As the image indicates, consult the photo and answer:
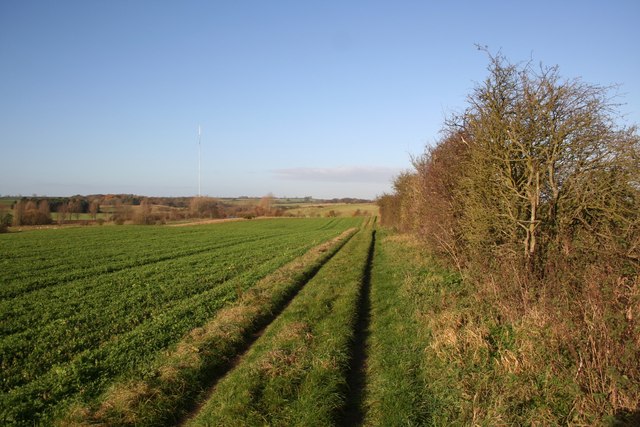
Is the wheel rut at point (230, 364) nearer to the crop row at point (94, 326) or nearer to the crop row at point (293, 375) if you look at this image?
the crop row at point (293, 375)

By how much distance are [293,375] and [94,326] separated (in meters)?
6.47

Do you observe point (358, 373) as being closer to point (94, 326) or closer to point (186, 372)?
point (186, 372)

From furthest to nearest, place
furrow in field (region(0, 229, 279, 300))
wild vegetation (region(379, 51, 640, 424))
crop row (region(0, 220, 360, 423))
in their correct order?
1. furrow in field (region(0, 229, 279, 300))
2. crop row (region(0, 220, 360, 423))
3. wild vegetation (region(379, 51, 640, 424))

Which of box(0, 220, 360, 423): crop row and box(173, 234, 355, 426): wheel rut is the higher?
box(173, 234, 355, 426): wheel rut

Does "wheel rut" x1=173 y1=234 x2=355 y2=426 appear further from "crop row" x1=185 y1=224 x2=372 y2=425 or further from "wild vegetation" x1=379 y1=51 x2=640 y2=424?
"wild vegetation" x1=379 y1=51 x2=640 y2=424

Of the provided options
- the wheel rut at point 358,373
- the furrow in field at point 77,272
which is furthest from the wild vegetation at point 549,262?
the furrow in field at point 77,272

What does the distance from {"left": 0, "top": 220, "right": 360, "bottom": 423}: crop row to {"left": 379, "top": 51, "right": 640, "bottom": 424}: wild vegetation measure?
6.23m

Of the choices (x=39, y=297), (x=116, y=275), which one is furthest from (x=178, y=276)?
(x=39, y=297)

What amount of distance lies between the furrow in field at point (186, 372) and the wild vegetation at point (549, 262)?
13.6ft

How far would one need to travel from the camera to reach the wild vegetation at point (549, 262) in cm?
512

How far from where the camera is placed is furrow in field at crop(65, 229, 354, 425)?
5.54 metres

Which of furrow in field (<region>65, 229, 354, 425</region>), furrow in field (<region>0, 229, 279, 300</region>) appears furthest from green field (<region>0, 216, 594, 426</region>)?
furrow in field (<region>0, 229, 279, 300</region>)

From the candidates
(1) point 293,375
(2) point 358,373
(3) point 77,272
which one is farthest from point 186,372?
(3) point 77,272

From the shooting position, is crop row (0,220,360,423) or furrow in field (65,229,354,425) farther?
crop row (0,220,360,423)
